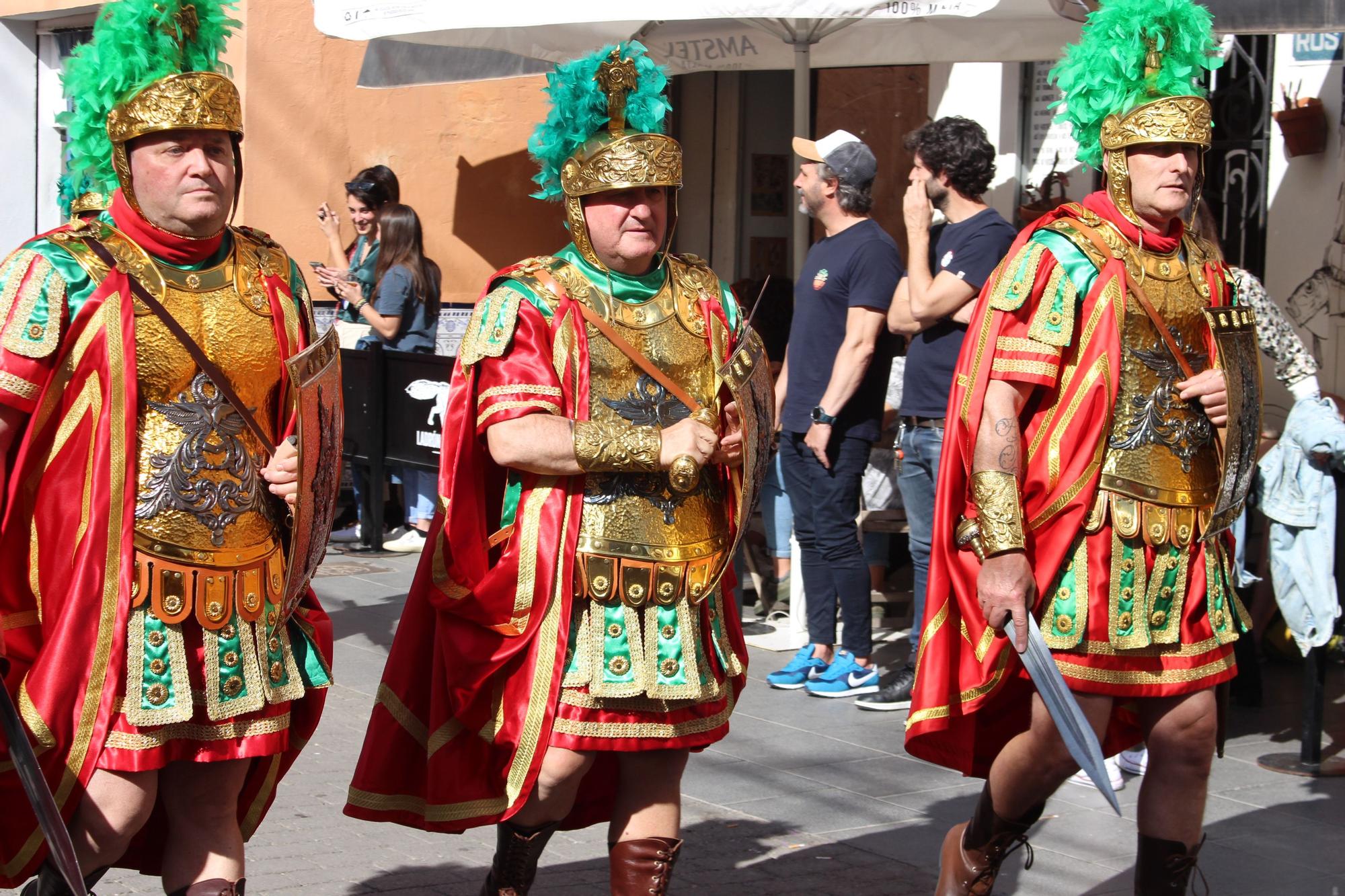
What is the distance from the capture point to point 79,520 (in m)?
3.33

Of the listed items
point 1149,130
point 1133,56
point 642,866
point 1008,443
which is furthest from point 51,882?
point 1133,56

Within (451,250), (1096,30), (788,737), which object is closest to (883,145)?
(451,250)

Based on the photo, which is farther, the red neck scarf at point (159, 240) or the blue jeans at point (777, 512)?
the blue jeans at point (777, 512)

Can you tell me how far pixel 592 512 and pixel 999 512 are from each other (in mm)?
928

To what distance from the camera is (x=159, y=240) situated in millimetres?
3451

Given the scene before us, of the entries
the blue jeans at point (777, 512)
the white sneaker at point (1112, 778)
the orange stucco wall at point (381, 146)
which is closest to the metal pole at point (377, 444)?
the orange stucco wall at point (381, 146)

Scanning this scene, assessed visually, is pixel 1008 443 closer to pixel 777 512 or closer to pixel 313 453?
pixel 313 453

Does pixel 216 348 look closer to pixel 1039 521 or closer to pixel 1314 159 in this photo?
pixel 1039 521

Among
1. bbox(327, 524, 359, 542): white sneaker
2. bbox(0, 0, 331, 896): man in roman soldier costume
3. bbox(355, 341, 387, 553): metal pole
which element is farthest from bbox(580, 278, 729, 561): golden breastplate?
bbox(327, 524, 359, 542): white sneaker

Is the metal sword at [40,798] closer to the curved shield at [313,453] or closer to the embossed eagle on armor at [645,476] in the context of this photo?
the curved shield at [313,453]

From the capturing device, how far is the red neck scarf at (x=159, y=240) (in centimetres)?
345

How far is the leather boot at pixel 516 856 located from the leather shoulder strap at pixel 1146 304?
1815mm

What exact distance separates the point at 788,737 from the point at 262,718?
3.08 meters

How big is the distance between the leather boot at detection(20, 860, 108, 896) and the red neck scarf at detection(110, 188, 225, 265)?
125 cm
